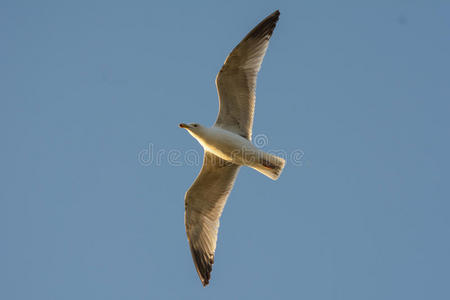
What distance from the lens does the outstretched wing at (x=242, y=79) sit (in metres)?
9.66

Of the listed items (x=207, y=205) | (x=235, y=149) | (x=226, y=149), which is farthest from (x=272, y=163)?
(x=207, y=205)

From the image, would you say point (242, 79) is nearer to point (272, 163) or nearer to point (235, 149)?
point (235, 149)

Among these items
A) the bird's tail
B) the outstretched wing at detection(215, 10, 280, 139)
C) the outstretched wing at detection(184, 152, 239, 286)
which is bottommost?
the outstretched wing at detection(184, 152, 239, 286)

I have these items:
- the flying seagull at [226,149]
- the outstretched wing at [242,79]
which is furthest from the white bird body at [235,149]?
the outstretched wing at [242,79]

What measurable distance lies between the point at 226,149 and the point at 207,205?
1.20m

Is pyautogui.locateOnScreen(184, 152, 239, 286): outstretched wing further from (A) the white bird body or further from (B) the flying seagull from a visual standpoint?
(A) the white bird body

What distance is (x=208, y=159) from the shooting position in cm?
1017

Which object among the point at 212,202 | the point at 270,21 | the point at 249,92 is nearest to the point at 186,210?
the point at 212,202

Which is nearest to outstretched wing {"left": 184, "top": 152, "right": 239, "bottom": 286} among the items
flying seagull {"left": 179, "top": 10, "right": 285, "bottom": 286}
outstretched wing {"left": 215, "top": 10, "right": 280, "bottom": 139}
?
flying seagull {"left": 179, "top": 10, "right": 285, "bottom": 286}

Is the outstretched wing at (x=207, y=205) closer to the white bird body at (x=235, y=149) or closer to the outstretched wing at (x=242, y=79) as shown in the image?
the white bird body at (x=235, y=149)

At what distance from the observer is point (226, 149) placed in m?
9.63

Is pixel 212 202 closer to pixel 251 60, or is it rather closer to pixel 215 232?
pixel 215 232

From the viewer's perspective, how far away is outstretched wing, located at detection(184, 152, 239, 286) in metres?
10.1

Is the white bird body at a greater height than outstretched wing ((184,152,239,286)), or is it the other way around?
the white bird body
